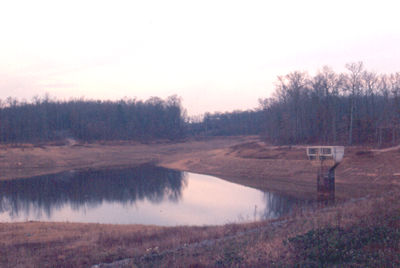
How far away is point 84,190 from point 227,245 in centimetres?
2992

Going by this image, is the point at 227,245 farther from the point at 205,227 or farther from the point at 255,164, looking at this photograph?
the point at 255,164

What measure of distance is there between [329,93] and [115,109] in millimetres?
85017

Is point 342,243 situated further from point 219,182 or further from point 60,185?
point 60,185

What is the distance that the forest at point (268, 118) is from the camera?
5341 centimetres

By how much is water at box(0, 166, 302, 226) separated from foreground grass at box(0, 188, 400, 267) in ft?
23.7

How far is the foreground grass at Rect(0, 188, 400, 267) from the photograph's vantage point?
7.21 m

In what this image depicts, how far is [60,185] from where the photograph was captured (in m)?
40.8

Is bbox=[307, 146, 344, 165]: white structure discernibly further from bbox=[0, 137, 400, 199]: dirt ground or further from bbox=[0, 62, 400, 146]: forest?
bbox=[0, 62, 400, 146]: forest

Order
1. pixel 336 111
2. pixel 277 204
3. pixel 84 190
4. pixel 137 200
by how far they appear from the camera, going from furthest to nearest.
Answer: pixel 336 111
pixel 84 190
pixel 137 200
pixel 277 204

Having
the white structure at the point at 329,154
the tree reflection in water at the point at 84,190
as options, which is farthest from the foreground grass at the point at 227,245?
the tree reflection in water at the point at 84,190

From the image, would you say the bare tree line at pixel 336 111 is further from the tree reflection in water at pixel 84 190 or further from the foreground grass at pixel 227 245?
the foreground grass at pixel 227 245

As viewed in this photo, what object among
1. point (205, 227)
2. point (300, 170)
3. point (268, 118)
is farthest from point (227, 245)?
point (268, 118)

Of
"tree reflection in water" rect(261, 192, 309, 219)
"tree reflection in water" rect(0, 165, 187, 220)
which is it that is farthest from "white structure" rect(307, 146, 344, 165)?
"tree reflection in water" rect(0, 165, 187, 220)

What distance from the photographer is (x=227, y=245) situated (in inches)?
409
